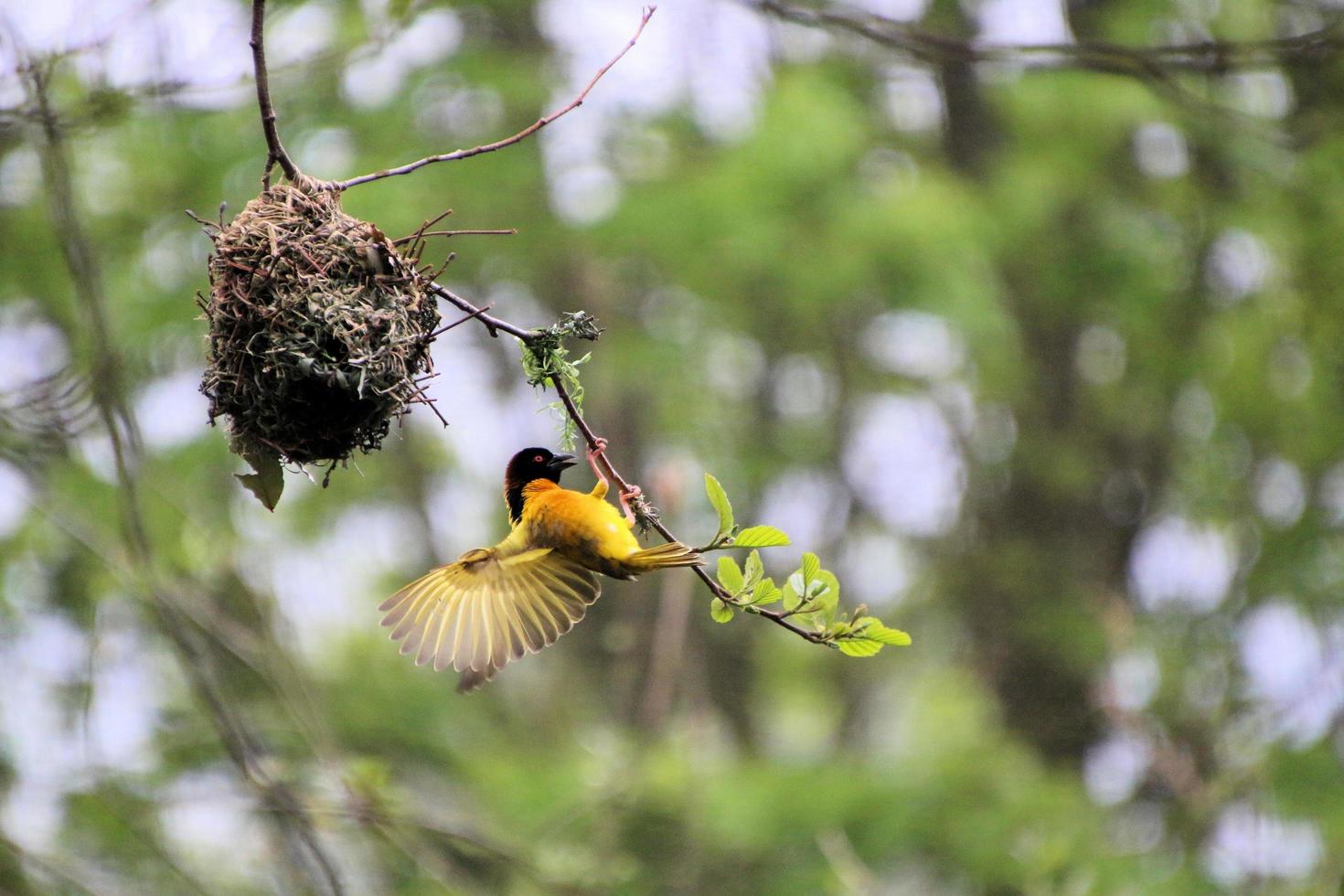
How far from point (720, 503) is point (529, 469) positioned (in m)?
1.52

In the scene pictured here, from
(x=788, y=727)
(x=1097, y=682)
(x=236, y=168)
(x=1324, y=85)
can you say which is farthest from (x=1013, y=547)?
(x=236, y=168)

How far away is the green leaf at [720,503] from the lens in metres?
2.49

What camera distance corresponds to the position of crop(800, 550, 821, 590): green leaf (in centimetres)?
254

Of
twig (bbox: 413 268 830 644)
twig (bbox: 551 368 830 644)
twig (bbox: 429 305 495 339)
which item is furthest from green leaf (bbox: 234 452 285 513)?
twig (bbox: 551 368 830 644)

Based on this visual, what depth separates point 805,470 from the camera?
9.91 metres

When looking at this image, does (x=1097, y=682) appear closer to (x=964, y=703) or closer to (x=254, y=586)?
(x=964, y=703)

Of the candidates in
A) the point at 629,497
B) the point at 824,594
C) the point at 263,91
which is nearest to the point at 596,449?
the point at 629,497

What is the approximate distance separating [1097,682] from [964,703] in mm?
817

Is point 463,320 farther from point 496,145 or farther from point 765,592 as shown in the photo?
point 765,592

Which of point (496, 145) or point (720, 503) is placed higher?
point (496, 145)

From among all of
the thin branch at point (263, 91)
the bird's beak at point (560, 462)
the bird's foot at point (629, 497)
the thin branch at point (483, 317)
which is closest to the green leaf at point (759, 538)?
the bird's foot at point (629, 497)

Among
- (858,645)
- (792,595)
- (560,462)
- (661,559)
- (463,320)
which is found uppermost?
(560,462)

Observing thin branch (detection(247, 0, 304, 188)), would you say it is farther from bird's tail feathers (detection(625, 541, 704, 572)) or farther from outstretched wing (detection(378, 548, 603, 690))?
outstretched wing (detection(378, 548, 603, 690))

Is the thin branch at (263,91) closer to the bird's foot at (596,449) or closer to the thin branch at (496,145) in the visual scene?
the thin branch at (496,145)
